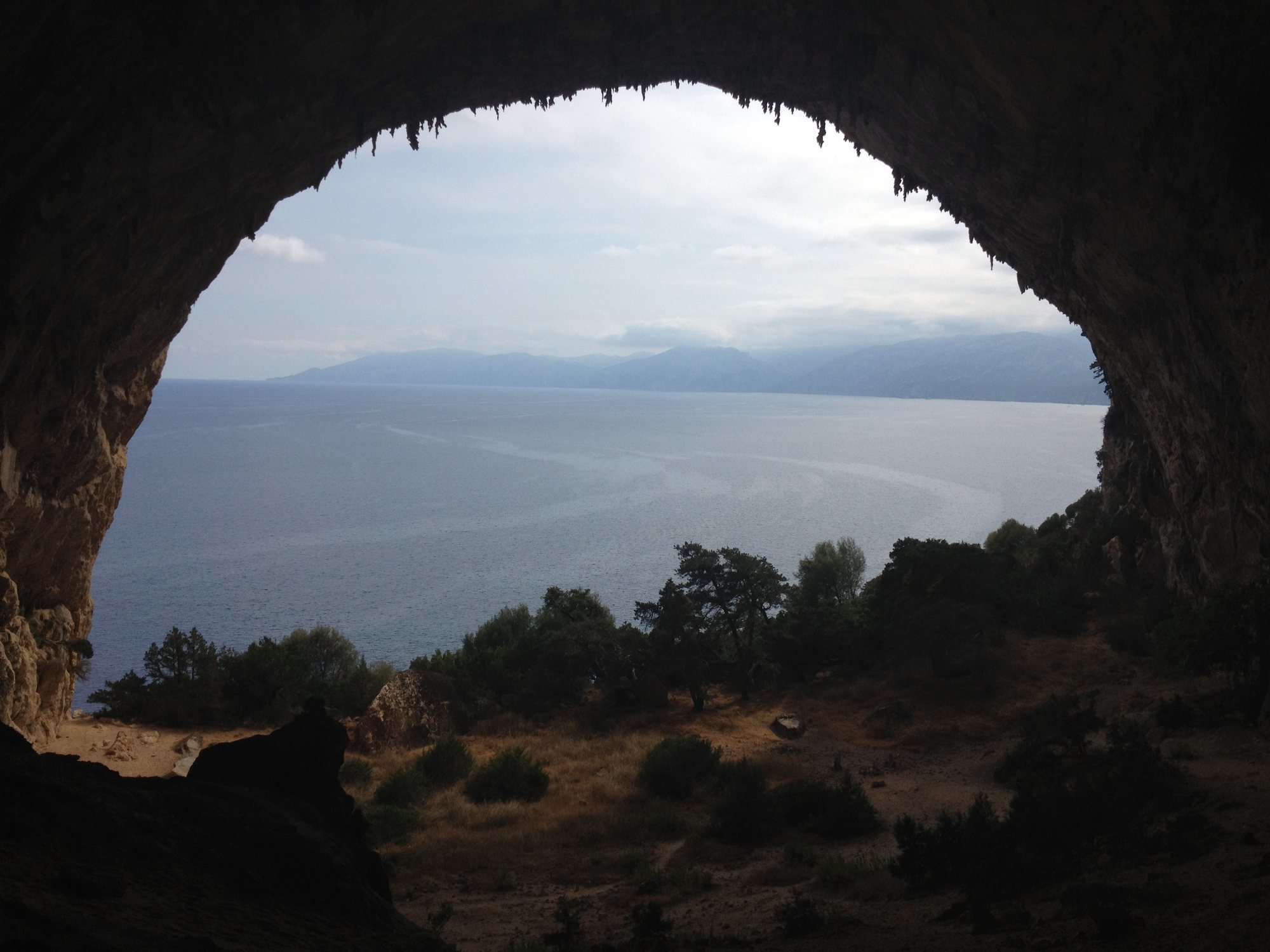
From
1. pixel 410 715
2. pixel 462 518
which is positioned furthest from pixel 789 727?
pixel 462 518

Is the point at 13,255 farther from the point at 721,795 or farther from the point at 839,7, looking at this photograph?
the point at 721,795

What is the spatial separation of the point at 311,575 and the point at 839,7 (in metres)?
61.4

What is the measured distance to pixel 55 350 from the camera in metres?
15.6

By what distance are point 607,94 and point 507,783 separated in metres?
16.5

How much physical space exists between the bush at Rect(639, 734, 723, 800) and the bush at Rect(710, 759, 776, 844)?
2.00 metres

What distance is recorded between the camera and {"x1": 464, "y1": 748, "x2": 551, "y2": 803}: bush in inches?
767

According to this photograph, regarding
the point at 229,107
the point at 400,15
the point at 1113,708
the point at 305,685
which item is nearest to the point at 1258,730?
the point at 1113,708

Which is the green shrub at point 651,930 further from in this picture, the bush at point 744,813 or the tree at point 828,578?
the tree at point 828,578

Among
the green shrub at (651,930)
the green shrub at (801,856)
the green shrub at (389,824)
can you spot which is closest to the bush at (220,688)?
the green shrub at (389,824)

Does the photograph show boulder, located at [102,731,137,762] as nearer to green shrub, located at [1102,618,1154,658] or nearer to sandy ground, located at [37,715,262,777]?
sandy ground, located at [37,715,262,777]

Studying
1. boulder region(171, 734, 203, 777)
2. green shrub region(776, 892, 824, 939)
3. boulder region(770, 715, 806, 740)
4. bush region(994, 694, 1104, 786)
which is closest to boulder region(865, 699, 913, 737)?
boulder region(770, 715, 806, 740)

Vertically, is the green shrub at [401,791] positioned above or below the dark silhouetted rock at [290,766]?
below

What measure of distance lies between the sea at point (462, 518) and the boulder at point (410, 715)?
20.9 m

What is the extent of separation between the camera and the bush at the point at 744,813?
51.2ft
